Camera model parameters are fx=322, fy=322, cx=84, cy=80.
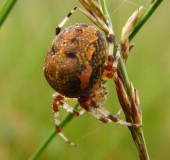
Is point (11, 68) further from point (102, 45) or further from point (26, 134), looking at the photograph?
point (102, 45)

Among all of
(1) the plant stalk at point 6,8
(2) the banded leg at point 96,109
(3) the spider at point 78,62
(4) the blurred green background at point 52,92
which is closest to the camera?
(1) the plant stalk at point 6,8

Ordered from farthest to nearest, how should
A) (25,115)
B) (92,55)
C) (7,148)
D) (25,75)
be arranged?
1. (25,75)
2. (25,115)
3. (7,148)
4. (92,55)

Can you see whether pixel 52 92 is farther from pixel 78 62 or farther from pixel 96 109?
pixel 78 62

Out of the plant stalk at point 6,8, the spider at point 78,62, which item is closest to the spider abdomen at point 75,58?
the spider at point 78,62

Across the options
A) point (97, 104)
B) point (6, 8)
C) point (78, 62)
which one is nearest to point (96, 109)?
point (97, 104)

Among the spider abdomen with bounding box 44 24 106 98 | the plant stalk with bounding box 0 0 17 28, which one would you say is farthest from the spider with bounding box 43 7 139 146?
the plant stalk with bounding box 0 0 17 28

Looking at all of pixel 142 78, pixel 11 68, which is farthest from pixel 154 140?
pixel 11 68

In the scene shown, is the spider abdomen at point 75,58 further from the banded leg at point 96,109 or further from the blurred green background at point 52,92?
the blurred green background at point 52,92
